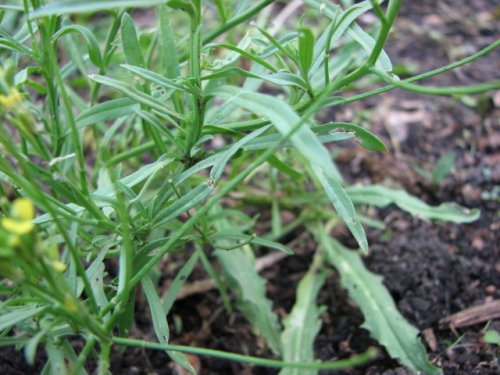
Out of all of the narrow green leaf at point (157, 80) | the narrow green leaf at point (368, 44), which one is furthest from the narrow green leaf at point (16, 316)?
the narrow green leaf at point (368, 44)

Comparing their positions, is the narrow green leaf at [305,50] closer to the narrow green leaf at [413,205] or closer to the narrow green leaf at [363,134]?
the narrow green leaf at [363,134]

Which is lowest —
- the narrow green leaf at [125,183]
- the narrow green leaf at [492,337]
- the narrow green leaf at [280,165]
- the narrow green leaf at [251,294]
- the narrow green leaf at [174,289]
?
the narrow green leaf at [492,337]

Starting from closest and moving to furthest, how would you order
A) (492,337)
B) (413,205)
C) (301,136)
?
(301,136)
(492,337)
(413,205)

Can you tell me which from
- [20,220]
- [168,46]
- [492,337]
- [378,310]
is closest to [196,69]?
[168,46]

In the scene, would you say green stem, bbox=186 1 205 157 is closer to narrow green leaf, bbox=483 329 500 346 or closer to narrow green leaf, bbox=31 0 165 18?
narrow green leaf, bbox=31 0 165 18

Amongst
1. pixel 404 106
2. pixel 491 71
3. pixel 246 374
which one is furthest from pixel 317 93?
pixel 491 71

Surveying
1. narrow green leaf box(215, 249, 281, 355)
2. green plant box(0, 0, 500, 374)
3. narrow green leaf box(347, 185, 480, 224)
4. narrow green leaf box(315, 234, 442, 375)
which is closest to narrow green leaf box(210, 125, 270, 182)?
green plant box(0, 0, 500, 374)

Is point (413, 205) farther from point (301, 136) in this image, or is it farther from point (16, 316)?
point (16, 316)
